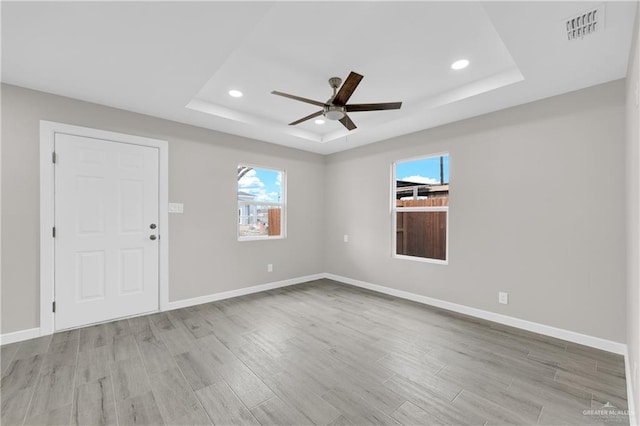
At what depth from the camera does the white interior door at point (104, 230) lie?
2926mm

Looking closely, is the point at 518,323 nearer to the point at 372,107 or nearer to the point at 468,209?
the point at 468,209

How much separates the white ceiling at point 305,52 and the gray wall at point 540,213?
0.97ft

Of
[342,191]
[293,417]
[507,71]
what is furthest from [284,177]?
[293,417]

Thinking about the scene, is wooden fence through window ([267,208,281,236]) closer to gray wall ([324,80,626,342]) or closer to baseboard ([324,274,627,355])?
baseboard ([324,274,627,355])

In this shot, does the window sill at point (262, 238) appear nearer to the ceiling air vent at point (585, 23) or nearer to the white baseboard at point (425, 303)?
the white baseboard at point (425, 303)

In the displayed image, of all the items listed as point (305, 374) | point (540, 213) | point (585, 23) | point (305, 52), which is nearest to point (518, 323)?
point (540, 213)

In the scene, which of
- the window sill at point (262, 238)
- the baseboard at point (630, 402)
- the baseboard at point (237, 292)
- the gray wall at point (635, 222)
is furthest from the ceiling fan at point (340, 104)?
the baseboard at point (237, 292)

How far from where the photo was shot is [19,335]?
266 cm

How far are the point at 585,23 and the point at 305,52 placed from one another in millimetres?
1962

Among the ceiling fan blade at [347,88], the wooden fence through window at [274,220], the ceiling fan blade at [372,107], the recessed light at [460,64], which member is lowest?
the wooden fence through window at [274,220]

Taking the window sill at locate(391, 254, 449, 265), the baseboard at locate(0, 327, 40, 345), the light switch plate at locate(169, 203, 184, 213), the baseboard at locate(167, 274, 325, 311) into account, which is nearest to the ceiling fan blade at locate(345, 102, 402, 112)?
the window sill at locate(391, 254, 449, 265)

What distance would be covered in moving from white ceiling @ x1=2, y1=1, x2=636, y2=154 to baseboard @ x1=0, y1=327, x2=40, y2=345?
7.93ft

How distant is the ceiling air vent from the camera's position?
1.73 metres

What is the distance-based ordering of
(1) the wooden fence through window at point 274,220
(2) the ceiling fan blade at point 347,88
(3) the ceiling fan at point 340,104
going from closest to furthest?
(2) the ceiling fan blade at point 347,88 → (3) the ceiling fan at point 340,104 → (1) the wooden fence through window at point 274,220
